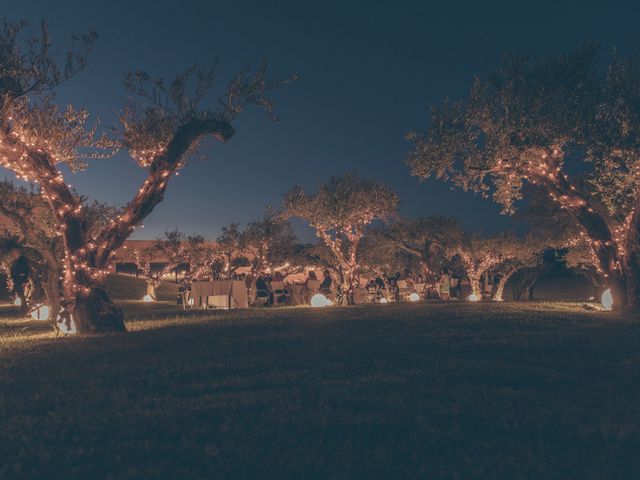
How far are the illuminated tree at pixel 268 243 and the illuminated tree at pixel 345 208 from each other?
31.2ft

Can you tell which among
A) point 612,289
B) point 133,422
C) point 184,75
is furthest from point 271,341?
point 612,289

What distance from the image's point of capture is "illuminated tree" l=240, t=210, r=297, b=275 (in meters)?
45.0

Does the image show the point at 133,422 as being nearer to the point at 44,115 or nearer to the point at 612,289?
the point at 44,115

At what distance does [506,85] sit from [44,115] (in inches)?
600

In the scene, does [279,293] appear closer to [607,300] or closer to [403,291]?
[403,291]

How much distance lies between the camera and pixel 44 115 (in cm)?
1662

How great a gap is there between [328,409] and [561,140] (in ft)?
56.9

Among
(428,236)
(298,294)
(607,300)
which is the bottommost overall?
(607,300)

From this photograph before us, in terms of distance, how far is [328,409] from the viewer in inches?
246

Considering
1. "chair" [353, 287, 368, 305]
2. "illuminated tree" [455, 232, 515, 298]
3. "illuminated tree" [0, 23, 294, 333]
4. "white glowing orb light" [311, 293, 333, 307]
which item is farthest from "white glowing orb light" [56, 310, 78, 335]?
"illuminated tree" [455, 232, 515, 298]

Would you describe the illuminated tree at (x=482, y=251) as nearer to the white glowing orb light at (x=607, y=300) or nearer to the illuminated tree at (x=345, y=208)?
the illuminated tree at (x=345, y=208)

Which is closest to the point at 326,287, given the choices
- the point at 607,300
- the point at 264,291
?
the point at 264,291

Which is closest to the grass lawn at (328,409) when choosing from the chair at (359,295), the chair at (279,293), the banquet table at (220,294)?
the banquet table at (220,294)

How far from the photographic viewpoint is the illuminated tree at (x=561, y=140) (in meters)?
19.8
